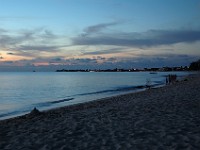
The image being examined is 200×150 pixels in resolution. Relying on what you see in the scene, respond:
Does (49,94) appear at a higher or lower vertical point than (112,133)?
lower

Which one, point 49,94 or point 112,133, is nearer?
point 112,133

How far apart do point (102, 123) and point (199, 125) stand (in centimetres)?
375

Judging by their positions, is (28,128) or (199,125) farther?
(28,128)

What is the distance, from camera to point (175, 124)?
1130cm

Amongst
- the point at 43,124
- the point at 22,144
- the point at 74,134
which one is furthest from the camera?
the point at 43,124

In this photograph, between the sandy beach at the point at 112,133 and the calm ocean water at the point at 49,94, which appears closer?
the sandy beach at the point at 112,133

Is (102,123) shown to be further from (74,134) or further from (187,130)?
(187,130)

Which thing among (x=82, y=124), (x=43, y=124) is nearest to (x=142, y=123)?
(x=82, y=124)

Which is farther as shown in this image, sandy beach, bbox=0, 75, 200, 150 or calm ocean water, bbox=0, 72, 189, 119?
calm ocean water, bbox=0, 72, 189, 119

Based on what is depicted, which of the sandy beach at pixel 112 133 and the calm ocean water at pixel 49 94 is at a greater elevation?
the sandy beach at pixel 112 133

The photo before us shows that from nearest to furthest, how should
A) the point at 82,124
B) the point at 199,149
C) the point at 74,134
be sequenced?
the point at 199,149, the point at 74,134, the point at 82,124

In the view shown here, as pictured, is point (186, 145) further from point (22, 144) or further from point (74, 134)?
point (22, 144)

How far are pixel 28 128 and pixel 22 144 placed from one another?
2.91 m

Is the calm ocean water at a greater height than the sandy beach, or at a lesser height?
lesser
